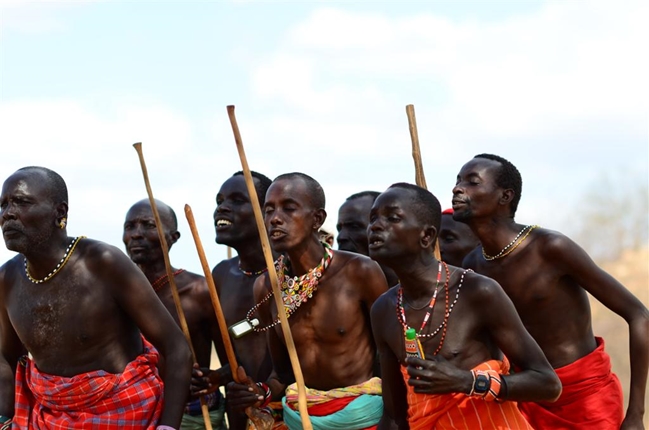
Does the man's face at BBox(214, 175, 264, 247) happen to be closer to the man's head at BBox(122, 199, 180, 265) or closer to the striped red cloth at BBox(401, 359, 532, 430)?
the man's head at BBox(122, 199, 180, 265)

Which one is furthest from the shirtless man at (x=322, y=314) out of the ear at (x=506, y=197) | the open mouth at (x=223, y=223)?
the open mouth at (x=223, y=223)

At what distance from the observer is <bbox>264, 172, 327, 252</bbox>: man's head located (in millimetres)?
6891

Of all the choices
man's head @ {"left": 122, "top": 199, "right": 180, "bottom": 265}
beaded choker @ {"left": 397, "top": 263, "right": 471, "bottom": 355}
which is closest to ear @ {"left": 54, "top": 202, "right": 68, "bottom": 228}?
beaded choker @ {"left": 397, "top": 263, "right": 471, "bottom": 355}

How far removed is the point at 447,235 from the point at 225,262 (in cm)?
167

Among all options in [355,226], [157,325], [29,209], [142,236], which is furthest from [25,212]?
[355,226]

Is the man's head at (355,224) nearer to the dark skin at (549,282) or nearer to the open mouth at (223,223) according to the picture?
the open mouth at (223,223)

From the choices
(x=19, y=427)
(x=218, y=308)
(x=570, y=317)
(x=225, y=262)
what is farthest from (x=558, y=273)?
(x=19, y=427)

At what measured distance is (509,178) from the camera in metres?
7.08

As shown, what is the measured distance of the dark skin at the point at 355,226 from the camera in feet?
27.9

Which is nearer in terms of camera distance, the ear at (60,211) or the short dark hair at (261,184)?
the ear at (60,211)

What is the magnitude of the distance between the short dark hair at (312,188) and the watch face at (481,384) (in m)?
2.07

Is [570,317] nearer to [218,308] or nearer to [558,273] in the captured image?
[558,273]

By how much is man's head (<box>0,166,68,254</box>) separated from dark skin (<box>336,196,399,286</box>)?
2731mm

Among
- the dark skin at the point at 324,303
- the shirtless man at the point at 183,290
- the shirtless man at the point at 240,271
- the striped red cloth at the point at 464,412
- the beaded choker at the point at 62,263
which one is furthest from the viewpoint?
the shirtless man at the point at 183,290
